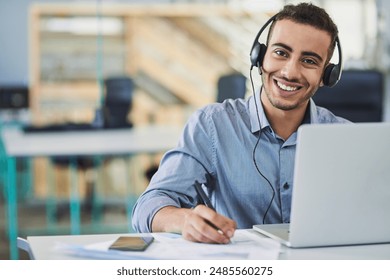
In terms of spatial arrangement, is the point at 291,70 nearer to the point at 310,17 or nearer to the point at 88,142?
the point at 310,17

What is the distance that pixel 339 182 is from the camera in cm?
116

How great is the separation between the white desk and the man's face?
75.2 inches


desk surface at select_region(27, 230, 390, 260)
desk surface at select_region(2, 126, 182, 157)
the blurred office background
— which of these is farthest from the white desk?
desk surface at select_region(27, 230, 390, 260)

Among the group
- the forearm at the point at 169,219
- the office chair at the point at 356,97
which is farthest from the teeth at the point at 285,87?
the office chair at the point at 356,97

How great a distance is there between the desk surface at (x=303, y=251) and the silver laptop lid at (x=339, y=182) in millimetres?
18

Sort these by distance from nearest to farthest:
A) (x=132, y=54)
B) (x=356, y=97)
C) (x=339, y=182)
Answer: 1. (x=339, y=182)
2. (x=356, y=97)
3. (x=132, y=54)

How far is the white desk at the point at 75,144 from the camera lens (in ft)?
11.3

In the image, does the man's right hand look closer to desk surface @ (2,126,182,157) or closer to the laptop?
the laptop

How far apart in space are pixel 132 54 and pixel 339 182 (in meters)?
5.33

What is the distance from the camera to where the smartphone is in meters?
1.16

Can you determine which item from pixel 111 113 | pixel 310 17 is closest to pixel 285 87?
pixel 310 17
